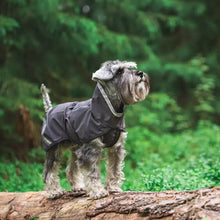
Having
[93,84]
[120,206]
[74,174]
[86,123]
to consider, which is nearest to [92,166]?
[86,123]

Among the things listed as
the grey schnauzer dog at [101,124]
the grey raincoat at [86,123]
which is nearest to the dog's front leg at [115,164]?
the grey schnauzer dog at [101,124]

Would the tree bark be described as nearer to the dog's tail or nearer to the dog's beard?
the dog's beard

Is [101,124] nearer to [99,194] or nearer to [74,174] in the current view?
[99,194]

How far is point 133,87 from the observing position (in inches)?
185

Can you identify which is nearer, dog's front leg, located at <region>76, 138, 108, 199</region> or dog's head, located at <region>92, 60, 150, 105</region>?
dog's head, located at <region>92, 60, 150, 105</region>

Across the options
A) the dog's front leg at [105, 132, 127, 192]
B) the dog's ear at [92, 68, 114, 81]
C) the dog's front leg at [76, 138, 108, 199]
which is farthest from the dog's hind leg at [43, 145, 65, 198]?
the dog's ear at [92, 68, 114, 81]

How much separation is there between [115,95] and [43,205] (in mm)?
1974

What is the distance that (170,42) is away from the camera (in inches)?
649

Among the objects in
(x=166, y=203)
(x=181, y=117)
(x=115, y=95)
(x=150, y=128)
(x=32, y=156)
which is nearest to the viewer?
(x=166, y=203)

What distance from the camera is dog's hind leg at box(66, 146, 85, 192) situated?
5.79 metres

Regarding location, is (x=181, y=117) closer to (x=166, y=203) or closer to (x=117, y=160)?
(x=117, y=160)

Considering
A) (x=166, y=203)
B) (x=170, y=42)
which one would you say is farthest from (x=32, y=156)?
(x=170, y=42)

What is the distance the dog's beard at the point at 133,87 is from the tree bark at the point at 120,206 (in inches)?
48.6

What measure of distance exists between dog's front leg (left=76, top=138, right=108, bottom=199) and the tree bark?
126mm
